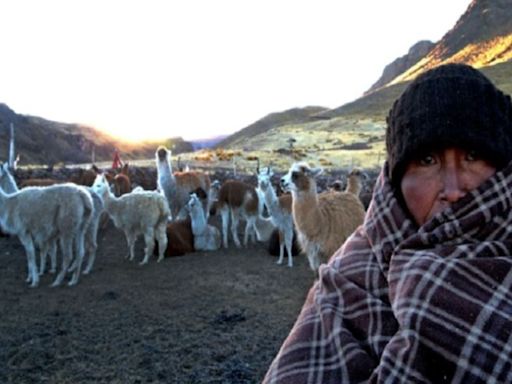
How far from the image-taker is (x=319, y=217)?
7758 mm

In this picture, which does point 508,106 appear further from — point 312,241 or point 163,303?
point 163,303

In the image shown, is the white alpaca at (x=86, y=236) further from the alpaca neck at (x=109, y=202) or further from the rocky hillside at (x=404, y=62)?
the rocky hillside at (x=404, y=62)

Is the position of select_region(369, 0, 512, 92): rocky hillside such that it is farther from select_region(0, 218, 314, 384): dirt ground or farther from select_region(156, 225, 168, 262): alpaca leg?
select_region(0, 218, 314, 384): dirt ground

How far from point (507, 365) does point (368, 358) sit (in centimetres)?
33

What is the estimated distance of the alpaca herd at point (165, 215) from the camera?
7.91 m

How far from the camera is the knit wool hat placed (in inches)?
51.9

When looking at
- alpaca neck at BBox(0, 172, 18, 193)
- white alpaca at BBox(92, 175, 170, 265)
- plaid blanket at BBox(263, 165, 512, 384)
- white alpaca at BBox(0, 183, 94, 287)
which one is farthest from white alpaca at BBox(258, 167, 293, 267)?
plaid blanket at BBox(263, 165, 512, 384)

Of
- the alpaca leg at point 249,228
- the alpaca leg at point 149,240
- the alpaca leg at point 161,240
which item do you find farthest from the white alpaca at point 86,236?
the alpaca leg at point 249,228

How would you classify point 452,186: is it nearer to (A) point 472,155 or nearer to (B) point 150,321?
(A) point 472,155

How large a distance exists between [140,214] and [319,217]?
473 cm

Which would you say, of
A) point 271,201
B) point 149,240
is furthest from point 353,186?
point 149,240

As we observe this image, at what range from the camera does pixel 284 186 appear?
8234 millimetres

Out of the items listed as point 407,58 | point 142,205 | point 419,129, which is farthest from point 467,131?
point 407,58

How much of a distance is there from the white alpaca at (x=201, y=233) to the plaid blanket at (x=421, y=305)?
11.4 meters
